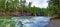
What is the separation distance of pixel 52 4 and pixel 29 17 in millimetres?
463

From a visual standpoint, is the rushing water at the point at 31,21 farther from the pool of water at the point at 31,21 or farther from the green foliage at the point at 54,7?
the green foliage at the point at 54,7

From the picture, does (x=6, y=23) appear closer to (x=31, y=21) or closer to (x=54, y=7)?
(x=31, y=21)

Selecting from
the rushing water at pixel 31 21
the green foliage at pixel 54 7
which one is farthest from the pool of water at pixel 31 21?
the green foliage at pixel 54 7

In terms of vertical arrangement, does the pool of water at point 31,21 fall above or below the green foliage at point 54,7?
below

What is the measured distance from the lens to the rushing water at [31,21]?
81.0 inches

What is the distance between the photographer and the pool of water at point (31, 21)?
2.06 m

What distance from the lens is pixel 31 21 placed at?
207 centimetres

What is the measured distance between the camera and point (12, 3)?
2.06 metres

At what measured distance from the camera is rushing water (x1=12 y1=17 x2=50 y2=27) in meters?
2.06

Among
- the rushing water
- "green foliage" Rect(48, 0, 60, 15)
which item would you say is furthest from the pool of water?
"green foliage" Rect(48, 0, 60, 15)

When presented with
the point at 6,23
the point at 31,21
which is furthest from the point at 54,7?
the point at 6,23

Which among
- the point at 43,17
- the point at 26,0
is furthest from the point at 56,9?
the point at 26,0

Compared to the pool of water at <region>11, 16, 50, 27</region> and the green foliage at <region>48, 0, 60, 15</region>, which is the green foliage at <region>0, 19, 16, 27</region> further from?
the green foliage at <region>48, 0, 60, 15</region>

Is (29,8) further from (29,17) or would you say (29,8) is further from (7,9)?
(7,9)
